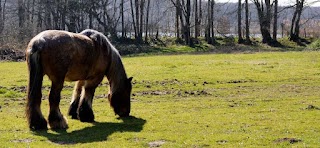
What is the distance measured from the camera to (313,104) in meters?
14.1

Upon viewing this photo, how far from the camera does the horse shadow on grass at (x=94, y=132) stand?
9227mm

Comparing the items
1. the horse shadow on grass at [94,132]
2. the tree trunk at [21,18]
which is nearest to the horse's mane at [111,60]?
the horse shadow on grass at [94,132]

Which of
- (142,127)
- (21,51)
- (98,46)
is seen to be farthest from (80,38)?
(21,51)

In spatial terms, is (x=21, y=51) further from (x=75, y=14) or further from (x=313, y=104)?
(x=313, y=104)

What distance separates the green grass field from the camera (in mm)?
9148

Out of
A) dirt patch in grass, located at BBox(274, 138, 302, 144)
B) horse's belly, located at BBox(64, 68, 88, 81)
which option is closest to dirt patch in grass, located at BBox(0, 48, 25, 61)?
horse's belly, located at BBox(64, 68, 88, 81)

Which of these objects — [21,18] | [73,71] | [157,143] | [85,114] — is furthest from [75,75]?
[21,18]

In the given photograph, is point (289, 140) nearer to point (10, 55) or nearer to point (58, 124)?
point (58, 124)

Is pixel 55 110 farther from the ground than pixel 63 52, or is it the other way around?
pixel 63 52

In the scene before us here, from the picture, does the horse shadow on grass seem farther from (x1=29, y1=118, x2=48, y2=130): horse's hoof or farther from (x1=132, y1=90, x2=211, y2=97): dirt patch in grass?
(x1=132, y1=90, x2=211, y2=97): dirt patch in grass

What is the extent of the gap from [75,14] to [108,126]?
43.5 m

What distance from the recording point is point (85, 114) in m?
11.4

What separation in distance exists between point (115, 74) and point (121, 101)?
79 cm

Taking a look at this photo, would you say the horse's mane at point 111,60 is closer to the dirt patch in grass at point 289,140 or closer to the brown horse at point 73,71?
the brown horse at point 73,71
